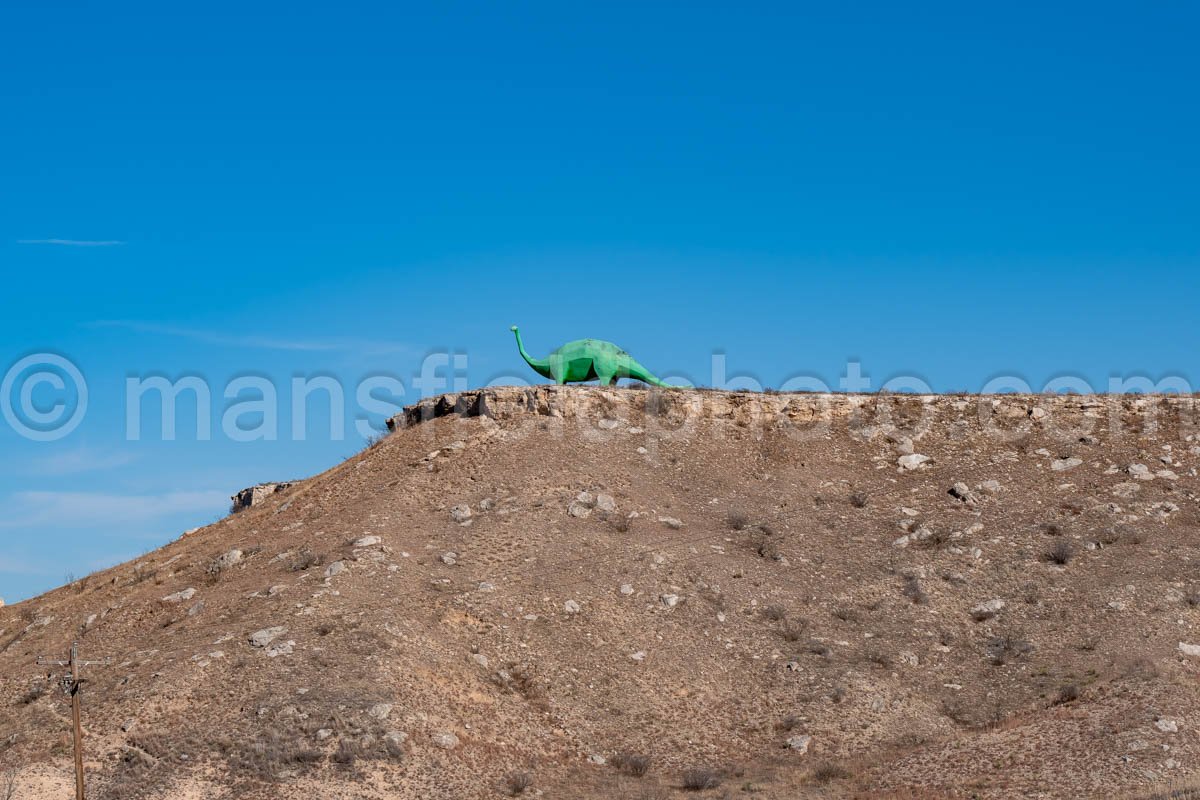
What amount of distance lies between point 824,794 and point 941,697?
451cm

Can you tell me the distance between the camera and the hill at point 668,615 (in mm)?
20094

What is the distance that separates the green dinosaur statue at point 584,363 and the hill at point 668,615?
0.65 m

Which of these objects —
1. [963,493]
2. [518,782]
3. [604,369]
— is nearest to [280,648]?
[518,782]

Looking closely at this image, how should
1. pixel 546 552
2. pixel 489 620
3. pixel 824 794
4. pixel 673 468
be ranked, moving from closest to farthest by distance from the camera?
1. pixel 824 794
2. pixel 489 620
3. pixel 546 552
4. pixel 673 468

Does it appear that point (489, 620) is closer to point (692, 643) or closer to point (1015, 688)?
point (692, 643)

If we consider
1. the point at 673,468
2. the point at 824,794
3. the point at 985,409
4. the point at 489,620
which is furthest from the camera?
the point at 985,409

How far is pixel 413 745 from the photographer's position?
66.3 feet

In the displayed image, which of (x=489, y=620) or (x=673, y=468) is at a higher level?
(x=673, y=468)

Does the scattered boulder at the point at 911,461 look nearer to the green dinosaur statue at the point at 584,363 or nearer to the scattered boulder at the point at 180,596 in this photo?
the green dinosaur statue at the point at 584,363

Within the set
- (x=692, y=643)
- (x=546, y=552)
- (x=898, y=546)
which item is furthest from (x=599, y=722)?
(x=898, y=546)

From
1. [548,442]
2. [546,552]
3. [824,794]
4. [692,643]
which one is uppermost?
[548,442]

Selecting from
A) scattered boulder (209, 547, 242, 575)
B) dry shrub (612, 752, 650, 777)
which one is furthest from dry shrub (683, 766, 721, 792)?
scattered boulder (209, 547, 242, 575)

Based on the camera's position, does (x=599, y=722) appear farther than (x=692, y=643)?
No

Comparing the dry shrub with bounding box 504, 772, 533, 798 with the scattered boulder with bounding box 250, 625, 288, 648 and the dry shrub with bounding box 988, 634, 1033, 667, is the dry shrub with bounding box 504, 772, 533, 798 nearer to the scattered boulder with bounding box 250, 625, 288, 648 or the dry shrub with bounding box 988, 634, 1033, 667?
the scattered boulder with bounding box 250, 625, 288, 648
